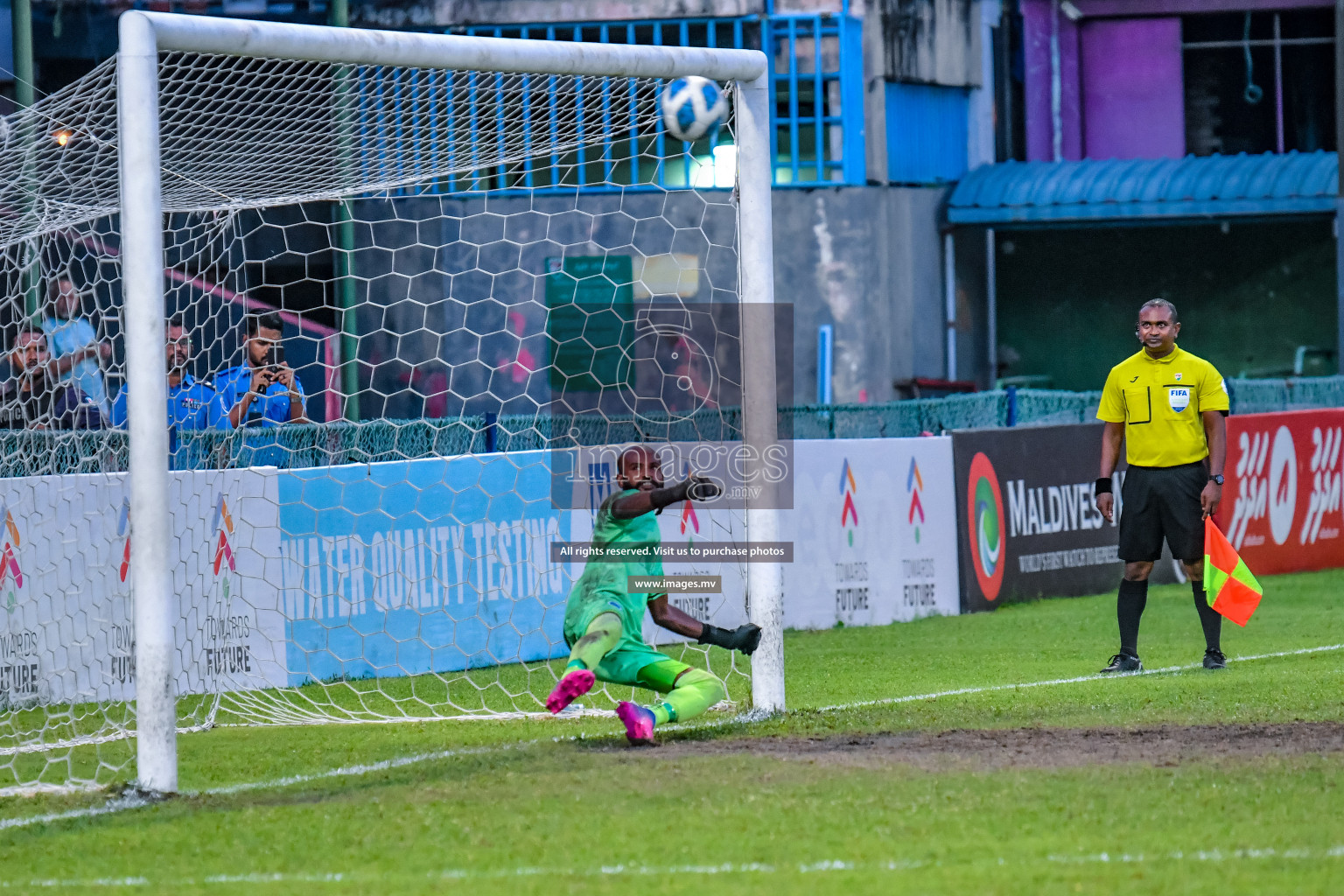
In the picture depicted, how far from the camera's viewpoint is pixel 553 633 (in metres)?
12.0

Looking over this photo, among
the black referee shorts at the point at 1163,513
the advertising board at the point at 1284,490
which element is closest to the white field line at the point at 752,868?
the black referee shorts at the point at 1163,513

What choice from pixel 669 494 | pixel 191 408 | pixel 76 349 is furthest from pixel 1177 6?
pixel 669 494

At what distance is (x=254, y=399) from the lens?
11703mm

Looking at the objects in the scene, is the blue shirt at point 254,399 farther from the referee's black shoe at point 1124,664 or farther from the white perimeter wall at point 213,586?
the referee's black shoe at point 1124,664

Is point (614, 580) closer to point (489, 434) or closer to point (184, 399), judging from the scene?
point (184, 399)

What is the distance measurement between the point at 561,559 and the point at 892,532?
3.04 m

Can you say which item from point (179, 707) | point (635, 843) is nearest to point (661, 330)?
point (179, 707)

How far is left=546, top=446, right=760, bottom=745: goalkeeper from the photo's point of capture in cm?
791

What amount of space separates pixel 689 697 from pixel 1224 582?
355cm

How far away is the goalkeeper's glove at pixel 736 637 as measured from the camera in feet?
26.6

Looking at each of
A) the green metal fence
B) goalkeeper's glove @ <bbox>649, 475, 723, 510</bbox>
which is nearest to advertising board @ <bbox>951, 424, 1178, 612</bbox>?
the green metal fence

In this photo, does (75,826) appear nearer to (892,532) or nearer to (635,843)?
(635,843)

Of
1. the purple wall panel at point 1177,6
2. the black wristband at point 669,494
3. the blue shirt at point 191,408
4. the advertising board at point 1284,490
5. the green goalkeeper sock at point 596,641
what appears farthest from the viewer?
the purple wall panel at point 1177,6

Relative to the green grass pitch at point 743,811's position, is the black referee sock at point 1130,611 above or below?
above
